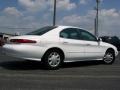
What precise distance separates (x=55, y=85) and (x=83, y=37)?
428cm

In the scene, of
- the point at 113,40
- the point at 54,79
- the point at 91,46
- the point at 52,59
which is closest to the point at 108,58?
the point at 91,46

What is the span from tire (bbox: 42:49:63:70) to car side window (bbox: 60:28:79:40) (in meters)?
0.70

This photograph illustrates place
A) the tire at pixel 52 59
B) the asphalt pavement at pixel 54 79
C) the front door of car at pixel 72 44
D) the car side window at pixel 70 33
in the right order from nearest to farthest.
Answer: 1. the asphalt pavement at pixel 54 79
2. the tire at pixel 52 59
3. the front door of car at pixel 72 44
4. the car side window at pixel 70 33

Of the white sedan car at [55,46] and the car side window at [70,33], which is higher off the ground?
the car side window at [70,33]

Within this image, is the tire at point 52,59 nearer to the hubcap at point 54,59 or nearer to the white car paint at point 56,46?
the hubcap at point 54,59

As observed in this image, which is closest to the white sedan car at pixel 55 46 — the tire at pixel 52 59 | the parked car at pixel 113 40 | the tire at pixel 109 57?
the tire at pixel 52 59

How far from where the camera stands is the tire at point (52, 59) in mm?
10730

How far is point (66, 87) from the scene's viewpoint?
25.7 feet

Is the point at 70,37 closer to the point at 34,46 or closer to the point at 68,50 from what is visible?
the point at 68,50

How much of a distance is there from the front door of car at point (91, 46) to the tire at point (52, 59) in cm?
137

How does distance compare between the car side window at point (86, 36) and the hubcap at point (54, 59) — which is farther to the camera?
the car side window at point (86, 36)

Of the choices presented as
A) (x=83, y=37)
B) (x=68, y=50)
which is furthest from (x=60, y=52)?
(x=83, y=37)

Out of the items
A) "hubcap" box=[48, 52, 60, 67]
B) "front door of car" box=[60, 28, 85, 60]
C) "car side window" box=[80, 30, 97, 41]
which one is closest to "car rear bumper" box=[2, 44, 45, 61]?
"hubcap" box=[48, 52, 60, 67]

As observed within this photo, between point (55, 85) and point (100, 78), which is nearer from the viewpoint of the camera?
point (55, 85)
